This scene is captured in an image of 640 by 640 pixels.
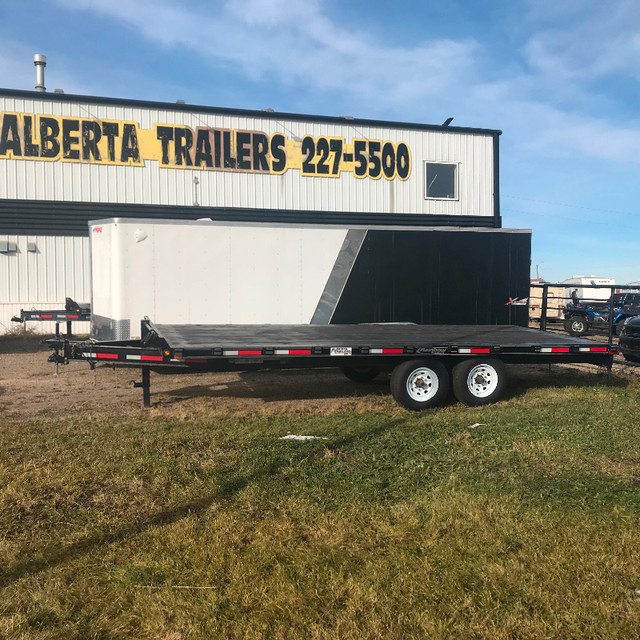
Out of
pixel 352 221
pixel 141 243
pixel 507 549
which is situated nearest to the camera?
pixel 507 549

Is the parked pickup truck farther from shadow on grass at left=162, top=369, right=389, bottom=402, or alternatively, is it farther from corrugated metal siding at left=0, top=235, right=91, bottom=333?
corrugated metal siding at left=0, top=235, right=91, bottom=333

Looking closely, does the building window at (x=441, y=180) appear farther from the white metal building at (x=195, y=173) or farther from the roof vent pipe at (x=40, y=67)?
the roof vent pipe at (x=40, y=67)

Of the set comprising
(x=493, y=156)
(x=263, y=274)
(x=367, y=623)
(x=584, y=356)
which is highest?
(x=493, y=156)

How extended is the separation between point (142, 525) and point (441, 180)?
19033mm

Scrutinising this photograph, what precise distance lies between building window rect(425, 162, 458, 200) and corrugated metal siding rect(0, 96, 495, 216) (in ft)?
0.72

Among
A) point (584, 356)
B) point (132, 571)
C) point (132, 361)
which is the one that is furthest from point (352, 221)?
point (132, 571)

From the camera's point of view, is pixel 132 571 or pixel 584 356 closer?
pixel 132 571

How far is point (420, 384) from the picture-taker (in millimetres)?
8312

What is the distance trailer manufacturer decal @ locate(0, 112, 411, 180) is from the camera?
1778 cm

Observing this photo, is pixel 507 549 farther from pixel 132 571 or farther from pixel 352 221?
pixel 352 221

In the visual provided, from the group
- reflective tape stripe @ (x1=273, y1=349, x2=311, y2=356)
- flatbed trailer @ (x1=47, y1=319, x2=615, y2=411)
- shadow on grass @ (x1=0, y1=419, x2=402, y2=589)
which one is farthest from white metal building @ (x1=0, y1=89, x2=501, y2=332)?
shadow on grass @ (x1=0, y1=419, x2=402, y2=589)

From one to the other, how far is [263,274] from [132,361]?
3.73 meters

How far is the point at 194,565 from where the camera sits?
3639mm

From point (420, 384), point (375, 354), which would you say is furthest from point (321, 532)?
point (420, 384)
